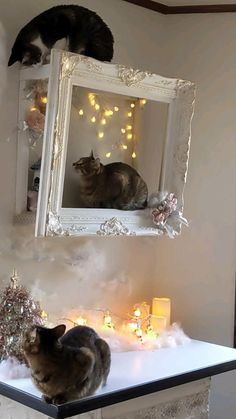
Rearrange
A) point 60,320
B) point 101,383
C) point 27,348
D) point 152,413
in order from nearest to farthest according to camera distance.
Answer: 1. point 27,348
2. point 101,383
3. point 152,413
4. point 60,320

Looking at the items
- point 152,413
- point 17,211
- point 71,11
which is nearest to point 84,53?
point 71,11

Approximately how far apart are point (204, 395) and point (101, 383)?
0.57 m

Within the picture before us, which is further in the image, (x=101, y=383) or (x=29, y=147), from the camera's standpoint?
(x=29, y=147)

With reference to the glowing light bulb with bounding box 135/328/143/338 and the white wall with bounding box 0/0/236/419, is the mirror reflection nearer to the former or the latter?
the white wall with bounding box 0/0/236/419

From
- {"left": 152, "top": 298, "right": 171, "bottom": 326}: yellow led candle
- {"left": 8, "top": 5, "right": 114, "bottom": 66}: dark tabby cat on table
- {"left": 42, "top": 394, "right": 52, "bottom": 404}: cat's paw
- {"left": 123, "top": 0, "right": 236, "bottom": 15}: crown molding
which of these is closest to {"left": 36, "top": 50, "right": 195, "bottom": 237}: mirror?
{"left": 8, "top": 5, "right": 114, "bottom": 66}: dark tabby cat on table

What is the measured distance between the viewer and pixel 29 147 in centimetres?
246

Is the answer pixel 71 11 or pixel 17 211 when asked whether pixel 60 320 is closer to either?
pixel 17 211

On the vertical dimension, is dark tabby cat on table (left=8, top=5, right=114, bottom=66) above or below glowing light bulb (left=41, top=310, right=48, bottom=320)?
above

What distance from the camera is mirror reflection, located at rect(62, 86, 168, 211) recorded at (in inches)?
94.0

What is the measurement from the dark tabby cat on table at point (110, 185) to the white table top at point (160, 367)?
1.98 feet

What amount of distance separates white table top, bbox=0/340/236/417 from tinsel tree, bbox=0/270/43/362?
111 mm

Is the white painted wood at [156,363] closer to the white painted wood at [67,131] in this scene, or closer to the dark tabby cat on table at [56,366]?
the dark tabby cat on table at [56,366]

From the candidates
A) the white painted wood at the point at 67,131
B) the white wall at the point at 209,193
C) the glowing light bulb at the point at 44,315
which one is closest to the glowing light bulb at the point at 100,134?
the white painted wood at the point at 67,131

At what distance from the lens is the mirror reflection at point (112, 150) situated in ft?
7.84
